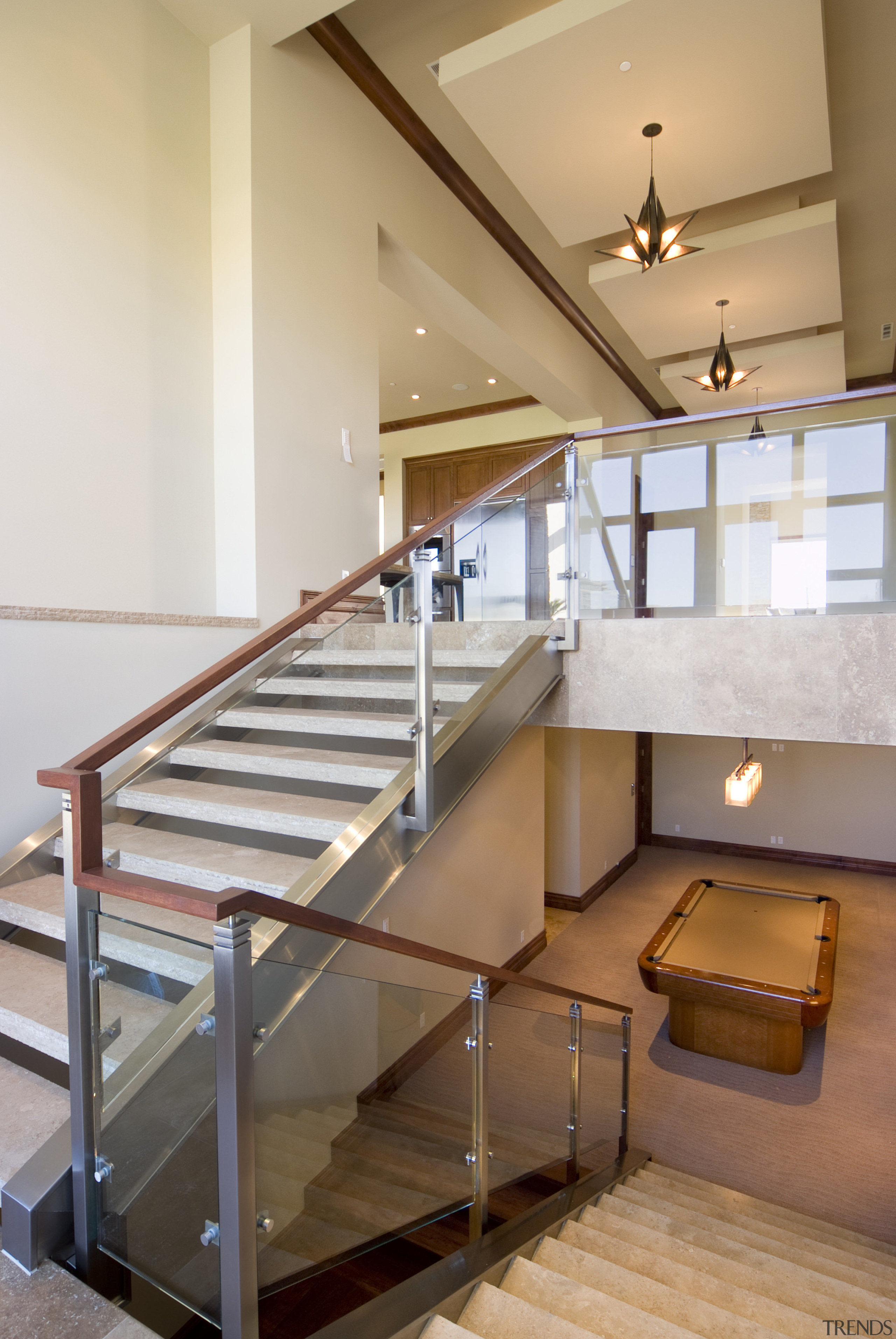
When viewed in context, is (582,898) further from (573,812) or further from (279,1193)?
(279,1193)

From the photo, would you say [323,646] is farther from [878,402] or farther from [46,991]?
[878,402]

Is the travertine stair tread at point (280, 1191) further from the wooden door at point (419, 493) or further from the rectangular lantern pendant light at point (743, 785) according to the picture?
the wooden door at point (419, 493)

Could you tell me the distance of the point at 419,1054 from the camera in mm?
2053

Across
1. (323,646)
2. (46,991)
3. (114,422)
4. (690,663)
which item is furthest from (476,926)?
(114,422)

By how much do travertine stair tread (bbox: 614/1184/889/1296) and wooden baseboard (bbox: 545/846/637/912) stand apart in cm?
421

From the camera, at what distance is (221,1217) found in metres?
1.33

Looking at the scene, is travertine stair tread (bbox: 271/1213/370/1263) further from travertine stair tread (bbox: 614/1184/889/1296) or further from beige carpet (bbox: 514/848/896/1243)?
beige carpet (bbox: 514/848/896/1243)

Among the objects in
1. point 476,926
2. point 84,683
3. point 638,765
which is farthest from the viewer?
point 638,765

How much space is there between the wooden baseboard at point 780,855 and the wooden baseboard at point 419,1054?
25.7 feet

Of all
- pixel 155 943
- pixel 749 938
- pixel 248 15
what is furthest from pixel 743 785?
pixel 248 15

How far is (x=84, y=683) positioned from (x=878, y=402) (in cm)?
385

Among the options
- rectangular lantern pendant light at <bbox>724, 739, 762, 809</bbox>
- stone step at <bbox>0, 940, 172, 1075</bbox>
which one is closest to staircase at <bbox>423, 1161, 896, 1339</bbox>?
stone step at <bbox>0, 940, 172, 1075</bbox>

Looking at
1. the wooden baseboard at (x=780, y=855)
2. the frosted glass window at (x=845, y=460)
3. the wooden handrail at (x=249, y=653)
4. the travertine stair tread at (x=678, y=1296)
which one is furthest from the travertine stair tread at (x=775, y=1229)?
the wooden baseboard at (x=780, y=855)

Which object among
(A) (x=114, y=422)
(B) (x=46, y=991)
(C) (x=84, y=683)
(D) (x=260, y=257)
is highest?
(D) (x=260, y=257)
